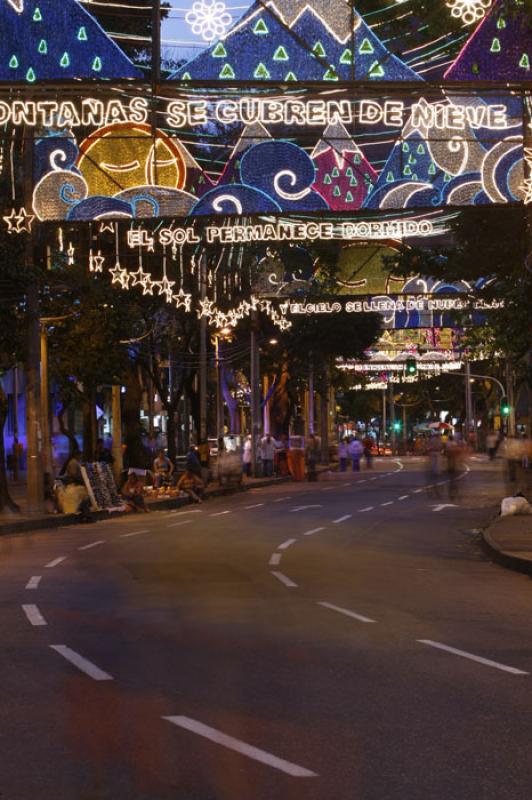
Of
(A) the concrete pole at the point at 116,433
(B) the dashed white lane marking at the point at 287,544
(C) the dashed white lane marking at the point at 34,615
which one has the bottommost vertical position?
(B) the dashed white lane marking at the point at 287,544

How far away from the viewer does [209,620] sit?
1409 cm

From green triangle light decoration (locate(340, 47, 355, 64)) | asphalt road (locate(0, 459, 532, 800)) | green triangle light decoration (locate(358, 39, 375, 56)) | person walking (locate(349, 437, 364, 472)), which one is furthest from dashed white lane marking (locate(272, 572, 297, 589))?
person walking (locate(349, 437, 364, 472))

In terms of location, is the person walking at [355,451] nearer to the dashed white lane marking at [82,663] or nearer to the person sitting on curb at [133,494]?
the person sitting on curb at [133,494]

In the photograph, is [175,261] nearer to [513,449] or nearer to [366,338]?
[513,449]

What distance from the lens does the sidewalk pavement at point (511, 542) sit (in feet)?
68.0

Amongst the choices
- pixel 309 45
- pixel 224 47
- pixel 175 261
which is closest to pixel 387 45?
pixel 309 45

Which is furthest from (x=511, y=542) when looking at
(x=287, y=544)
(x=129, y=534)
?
(x=129, y=534)

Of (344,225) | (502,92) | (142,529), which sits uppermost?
(502,92)

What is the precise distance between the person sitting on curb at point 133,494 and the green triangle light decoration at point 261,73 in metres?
16.4

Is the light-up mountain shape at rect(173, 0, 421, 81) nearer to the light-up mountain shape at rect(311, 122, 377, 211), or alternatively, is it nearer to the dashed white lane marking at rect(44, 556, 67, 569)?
the light-up mountain shape at rect(311, 122, 377, 211)

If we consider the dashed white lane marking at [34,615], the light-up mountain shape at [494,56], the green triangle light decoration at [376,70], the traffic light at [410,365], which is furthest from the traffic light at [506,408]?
the dashed white lane marking at [34,615]

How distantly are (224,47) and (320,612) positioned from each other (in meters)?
13.2

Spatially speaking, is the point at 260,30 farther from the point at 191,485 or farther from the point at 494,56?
the point at 191,485

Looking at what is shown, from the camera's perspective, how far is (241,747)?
788 centimetres
